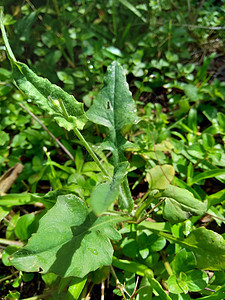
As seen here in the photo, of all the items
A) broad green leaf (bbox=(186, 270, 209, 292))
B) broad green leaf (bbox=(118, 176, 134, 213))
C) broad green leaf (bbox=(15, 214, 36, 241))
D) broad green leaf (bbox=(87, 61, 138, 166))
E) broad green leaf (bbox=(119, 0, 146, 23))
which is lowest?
broad green leaf (bbox=(15, 214, 36, 241))

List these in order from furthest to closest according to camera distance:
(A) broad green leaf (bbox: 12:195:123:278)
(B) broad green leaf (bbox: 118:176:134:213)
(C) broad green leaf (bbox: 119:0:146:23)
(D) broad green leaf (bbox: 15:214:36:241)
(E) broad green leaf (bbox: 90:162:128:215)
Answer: (C) broad green leaf (bbox: 119:0:146:23), (D) broad green leaf (bbox: 15:214:36:241), (B) broad green leaf (bbox: 118:176:134:213), (A) broad green leaf (bbox: 12:195:123:278), (E) broad green leaf (bbox: 90:162:128:215)

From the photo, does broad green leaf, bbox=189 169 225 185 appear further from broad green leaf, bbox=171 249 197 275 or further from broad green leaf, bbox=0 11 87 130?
broad green leaf, bbox=0 11 87 130

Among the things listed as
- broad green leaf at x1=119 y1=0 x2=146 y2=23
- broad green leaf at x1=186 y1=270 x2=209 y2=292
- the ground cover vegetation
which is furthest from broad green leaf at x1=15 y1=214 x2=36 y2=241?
broad green leaf at x1=119 y1=0 x2=146 y2=23

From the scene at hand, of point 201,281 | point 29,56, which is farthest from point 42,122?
point 201,281

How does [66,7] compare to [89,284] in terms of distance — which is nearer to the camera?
[89,284]

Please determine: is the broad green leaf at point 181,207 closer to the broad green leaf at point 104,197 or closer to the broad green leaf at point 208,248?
the broad green leaf at point 208,248

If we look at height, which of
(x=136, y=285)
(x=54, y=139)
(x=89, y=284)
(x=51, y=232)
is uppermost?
(x=51, y=232)

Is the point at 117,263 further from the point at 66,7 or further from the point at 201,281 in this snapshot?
the point at 66,7
